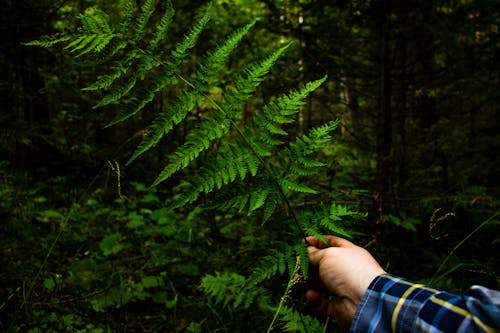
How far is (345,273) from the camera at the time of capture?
1.19 m

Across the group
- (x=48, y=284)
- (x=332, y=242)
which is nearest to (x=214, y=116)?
(x=332, y=242)

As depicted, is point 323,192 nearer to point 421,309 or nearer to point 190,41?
point 421,309

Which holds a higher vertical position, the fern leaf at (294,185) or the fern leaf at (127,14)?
the fern leaf at (127,14)

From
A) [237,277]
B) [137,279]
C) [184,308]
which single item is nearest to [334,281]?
[237,277]

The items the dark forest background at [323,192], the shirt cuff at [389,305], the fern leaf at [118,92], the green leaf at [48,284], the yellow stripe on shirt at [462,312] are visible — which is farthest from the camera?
the green leaf at [48,284]

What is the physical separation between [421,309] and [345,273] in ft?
0.92

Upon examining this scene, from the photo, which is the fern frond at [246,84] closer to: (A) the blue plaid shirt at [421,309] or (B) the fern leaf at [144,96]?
(B) the fern leaf at [144,96]

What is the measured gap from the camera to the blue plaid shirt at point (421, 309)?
0.85m

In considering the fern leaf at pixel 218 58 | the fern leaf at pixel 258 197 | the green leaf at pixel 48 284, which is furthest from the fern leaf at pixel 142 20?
the green leaf at pixel 48 284

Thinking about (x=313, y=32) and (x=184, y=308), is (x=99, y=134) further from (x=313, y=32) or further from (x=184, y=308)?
(x=313, y=32)

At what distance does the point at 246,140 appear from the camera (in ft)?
3.84

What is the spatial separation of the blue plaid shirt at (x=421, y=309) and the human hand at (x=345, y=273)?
64mm

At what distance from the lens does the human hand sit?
117cm

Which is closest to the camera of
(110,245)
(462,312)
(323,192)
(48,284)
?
(462,312)
